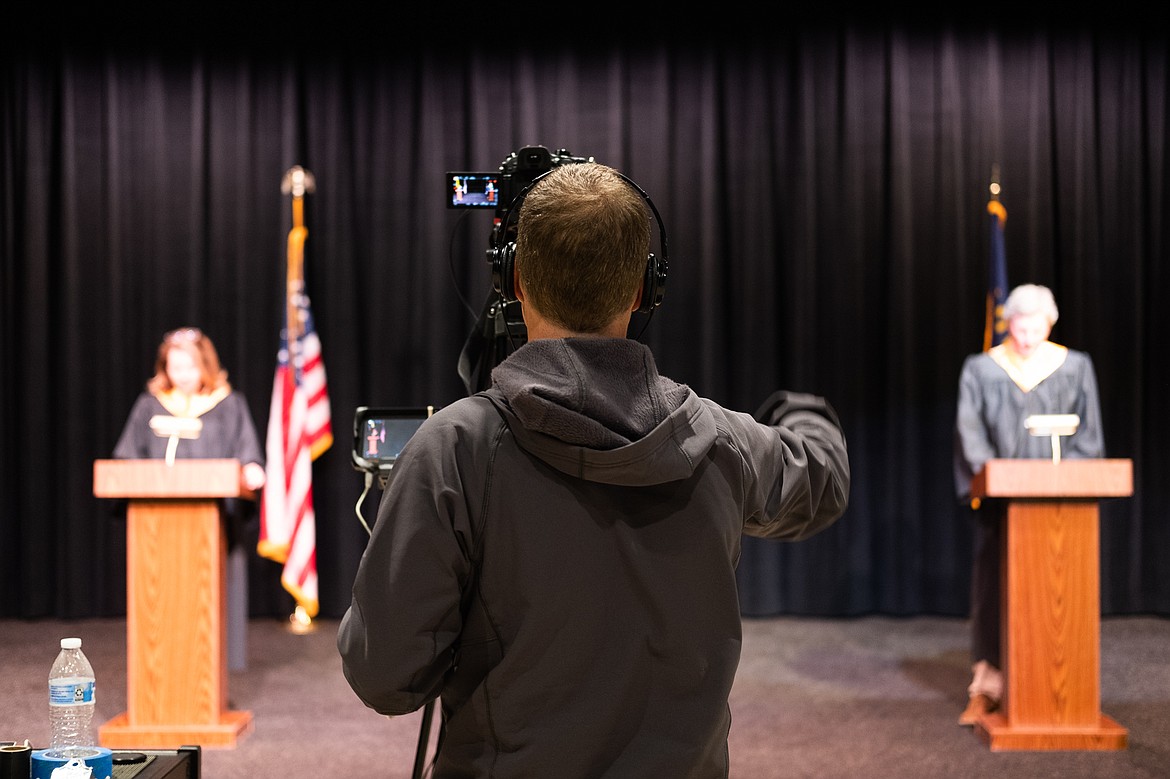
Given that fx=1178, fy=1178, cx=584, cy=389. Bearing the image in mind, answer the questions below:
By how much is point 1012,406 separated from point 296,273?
11.6 ft

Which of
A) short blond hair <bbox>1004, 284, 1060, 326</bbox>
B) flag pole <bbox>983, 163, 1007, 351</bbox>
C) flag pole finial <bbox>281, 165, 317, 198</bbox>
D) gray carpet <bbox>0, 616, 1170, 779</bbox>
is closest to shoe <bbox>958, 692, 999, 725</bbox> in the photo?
gray carpet <bbox>0, 616, 1170, 779</bbox>

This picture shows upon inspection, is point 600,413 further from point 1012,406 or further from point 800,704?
point 1012,406

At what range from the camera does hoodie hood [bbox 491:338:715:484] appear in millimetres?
1135

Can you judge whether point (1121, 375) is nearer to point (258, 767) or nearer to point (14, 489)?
point (258, 767)

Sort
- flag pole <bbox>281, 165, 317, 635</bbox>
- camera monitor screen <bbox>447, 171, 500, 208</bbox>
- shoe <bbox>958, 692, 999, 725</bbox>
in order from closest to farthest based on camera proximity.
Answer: camera monitor screen <bbox>447, 171, 500, 208</bbox> → shoe <bbox>958, 692, 999, 725</bbox> → flag pole <bbox>281, 165, 317, 635</bbox>

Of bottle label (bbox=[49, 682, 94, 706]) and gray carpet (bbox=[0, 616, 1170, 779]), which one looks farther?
gray carpet (bbox=[0, 616, 1170, 779])

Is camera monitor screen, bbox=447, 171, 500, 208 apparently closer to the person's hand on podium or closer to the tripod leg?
the tripod leg

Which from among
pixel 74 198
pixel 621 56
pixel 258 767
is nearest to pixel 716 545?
pixel 258 767

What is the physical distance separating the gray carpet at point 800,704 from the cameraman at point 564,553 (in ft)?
8.03

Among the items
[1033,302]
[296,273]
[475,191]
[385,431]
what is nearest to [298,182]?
[296,273]

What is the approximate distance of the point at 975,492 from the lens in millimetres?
4027

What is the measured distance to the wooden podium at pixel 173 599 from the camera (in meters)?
3.77

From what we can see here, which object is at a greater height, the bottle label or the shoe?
the bottle label

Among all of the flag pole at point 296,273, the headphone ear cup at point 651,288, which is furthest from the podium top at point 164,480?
the headphone ear cup at point 651,288
